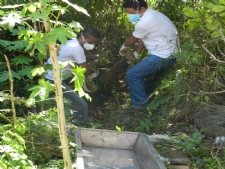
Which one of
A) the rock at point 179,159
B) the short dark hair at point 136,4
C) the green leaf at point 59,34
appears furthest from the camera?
the short dark hair at point 136,4

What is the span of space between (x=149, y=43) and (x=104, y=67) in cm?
145

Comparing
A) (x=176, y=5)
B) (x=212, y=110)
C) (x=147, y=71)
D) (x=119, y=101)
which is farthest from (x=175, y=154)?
(x=176, y=5)

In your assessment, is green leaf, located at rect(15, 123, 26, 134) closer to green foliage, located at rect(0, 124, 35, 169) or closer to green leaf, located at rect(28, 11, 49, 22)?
green foliage, located at rect(0, 124, 35, 169)

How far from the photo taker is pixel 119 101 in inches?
324

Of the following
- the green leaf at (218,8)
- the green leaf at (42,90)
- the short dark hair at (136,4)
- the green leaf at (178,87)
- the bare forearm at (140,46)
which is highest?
the green leaf at (218,8)

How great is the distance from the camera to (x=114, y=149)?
5.66m

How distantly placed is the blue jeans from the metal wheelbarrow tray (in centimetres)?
199

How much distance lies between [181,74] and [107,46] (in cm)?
245

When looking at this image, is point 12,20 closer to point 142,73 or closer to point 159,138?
point 159,138

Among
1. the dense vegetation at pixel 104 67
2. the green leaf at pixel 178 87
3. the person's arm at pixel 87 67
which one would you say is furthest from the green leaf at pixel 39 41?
the green leaf at pixel 178 87

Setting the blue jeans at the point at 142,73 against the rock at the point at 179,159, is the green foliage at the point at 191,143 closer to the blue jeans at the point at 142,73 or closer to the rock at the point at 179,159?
the rock at the point at 179,159

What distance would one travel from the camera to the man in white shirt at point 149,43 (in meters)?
7.38

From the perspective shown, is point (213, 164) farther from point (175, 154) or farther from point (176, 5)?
point (176, 5)

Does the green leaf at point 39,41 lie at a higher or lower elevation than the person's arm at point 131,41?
higher
